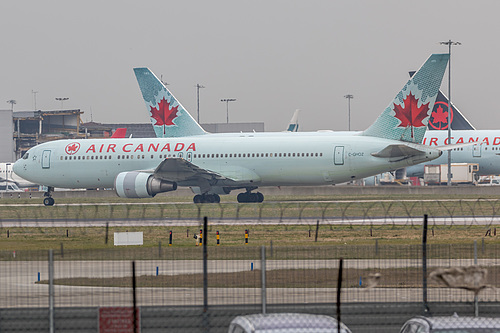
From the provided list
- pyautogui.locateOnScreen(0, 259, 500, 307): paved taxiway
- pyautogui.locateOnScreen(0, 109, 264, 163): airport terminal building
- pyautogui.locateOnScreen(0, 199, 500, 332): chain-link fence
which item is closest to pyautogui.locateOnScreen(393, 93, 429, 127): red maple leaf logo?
pyautogui.locateOnScreen(0, 199, 500, 332): chain-link fence

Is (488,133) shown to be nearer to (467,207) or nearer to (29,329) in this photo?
(467,207)

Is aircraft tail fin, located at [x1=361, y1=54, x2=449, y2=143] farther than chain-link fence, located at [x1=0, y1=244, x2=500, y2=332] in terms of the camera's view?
Yes

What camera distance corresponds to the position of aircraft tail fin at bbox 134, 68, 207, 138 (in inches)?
2574

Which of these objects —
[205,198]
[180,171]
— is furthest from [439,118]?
[180,171]

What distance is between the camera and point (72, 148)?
57.4m

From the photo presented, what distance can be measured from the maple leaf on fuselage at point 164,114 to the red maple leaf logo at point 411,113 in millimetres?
20626

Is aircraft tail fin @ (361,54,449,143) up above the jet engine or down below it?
above

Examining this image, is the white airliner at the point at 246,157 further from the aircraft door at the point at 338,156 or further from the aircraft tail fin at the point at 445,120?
the aircraft tail fin at the point at 445,120

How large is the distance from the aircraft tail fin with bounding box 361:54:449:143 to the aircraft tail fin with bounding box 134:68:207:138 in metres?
18.5

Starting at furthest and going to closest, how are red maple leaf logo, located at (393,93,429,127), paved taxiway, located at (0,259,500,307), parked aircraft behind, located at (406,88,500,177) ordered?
parked aircraft behind, located at (406,88,500,177) → red maple leaf logo, located at (393,93,429,127) → paved taxiway, located at (0,259,500,307)

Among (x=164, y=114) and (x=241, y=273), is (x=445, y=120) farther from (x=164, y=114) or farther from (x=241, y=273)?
(x=241, y=273)

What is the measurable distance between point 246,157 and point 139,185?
7.03m

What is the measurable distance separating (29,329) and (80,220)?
29173 millimetres

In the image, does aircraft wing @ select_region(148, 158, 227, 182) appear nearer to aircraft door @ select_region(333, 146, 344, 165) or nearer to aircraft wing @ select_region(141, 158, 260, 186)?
aircraft wing @ select_region(141, 158, 260, 186)
